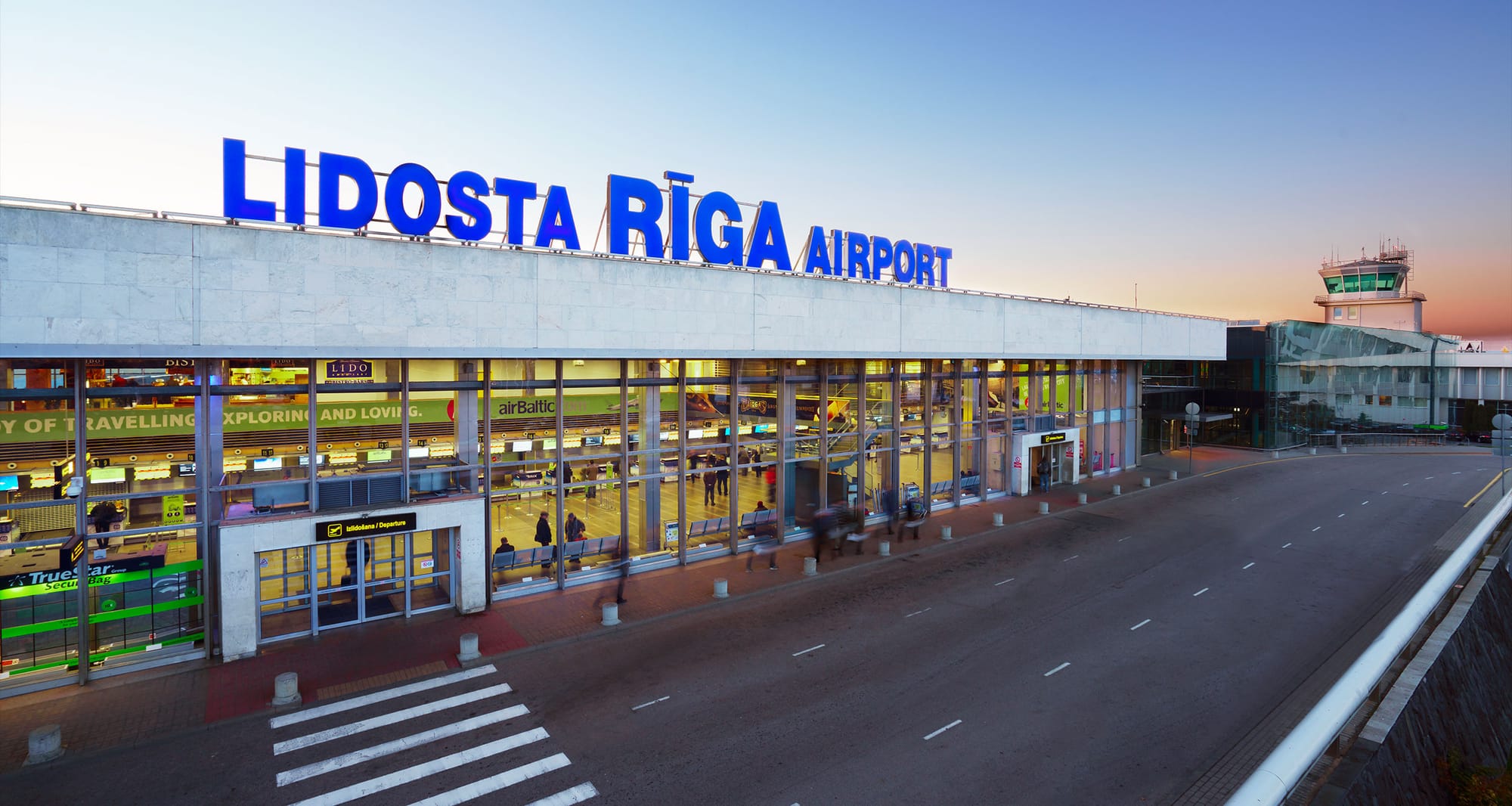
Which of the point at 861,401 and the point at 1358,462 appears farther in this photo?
the point at 1358,462

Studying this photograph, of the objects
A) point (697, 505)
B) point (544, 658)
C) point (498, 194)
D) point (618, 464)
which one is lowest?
point (544, 658)

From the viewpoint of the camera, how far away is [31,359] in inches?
543

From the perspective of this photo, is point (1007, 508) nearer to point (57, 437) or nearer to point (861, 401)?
point (861, 401)

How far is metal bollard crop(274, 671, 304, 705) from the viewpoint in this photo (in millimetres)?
13172

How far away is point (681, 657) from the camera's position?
15.3m

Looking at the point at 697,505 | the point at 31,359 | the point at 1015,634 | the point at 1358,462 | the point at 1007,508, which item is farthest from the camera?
the point at 1358,462

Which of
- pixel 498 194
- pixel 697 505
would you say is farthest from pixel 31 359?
pixel 697 505

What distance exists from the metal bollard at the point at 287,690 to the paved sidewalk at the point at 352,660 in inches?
10.0

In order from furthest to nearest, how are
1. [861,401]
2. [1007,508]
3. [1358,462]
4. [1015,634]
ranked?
[1358,462]
[1007,508]
[861,401]
[1015,634]

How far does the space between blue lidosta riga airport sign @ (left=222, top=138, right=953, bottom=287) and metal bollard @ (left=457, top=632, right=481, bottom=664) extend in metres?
8.91

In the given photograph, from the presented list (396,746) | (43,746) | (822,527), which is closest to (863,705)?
(396,746)

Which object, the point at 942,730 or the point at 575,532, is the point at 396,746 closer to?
the point at 575,532

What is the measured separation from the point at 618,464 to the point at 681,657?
279 inches

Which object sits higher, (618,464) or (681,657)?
(618,464)
